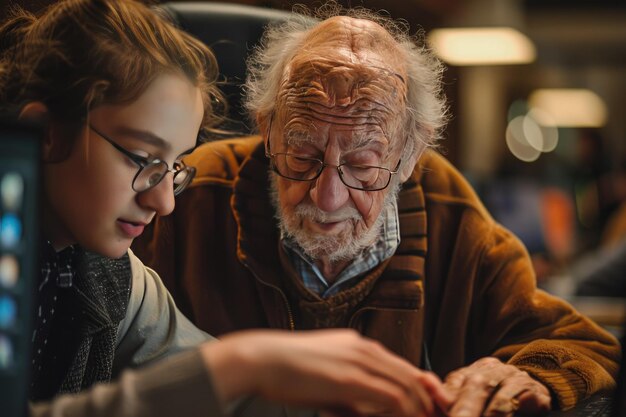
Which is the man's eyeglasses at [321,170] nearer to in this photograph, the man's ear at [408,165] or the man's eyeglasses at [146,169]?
the man's ear at [408,165]

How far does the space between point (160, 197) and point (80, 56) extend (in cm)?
→ 15

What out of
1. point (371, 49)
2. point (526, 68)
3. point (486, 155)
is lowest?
point (486, 155)

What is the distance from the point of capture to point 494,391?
908 mm

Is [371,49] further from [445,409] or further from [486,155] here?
[486,155]

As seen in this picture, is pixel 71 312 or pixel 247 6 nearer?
pixel 71 312

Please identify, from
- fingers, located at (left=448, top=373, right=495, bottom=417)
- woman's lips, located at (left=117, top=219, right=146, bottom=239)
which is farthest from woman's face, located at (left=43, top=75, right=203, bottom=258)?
fingers, located at (left=448, top=373, right=495, bottom=417)

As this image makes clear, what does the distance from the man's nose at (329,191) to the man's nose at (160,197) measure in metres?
0.18

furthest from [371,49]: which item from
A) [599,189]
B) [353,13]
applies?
[599,189]

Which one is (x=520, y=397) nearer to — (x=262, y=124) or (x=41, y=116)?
(x=262, y=124)

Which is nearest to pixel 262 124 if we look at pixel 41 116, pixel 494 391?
pixel 41 116

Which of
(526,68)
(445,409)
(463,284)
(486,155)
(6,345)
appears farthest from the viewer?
(526,68)

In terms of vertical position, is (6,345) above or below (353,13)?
below

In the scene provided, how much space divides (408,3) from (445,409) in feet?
1.51

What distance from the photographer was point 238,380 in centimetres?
65
